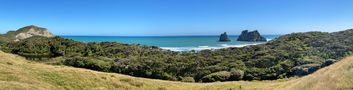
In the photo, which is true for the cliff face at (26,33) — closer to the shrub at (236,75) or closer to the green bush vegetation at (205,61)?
the green bush vegetation at (205,61)

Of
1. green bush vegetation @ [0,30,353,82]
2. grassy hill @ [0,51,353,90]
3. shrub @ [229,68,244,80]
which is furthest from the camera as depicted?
green bush vegetation @ [0,30,353,82]

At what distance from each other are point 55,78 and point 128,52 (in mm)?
57554

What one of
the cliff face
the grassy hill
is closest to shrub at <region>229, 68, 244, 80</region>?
the grassy hill

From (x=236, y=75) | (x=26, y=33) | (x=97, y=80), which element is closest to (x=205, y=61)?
(x=236, y=75)

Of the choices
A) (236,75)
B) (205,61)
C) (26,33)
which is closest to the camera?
(236,75)

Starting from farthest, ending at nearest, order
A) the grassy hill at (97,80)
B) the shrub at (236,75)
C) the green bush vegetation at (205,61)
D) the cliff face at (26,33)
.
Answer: the cliff face at (26,33) → the green bush vegetation at (205,61) → the shrub at (236,75) → the grassy hill at (97,80)

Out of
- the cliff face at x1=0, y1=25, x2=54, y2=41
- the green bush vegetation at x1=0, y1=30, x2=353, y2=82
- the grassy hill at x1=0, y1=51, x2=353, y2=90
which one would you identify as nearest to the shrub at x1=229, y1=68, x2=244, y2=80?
the green bush vegetation at x1=0, y1=30, x2=353, y2=82

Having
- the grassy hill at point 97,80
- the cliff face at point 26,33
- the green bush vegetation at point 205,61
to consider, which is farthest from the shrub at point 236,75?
the cliff face at point 26,33

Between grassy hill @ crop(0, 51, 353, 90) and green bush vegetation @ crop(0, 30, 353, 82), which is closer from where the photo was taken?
grassy hill @ crop(0, 51, 353, 90)

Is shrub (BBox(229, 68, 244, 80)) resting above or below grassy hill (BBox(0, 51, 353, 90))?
below

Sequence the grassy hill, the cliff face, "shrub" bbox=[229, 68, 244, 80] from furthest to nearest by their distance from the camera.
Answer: the cliff face → "shrub" bbox=[229, 68, 244, 80] → the grassy hill

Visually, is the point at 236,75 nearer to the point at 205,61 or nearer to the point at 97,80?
the point at 205,61

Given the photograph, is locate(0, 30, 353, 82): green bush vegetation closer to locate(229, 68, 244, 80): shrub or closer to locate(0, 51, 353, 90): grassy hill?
locate(229, 68, 244, 80): shrub

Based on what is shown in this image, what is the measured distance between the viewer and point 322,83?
24312 millimetres
